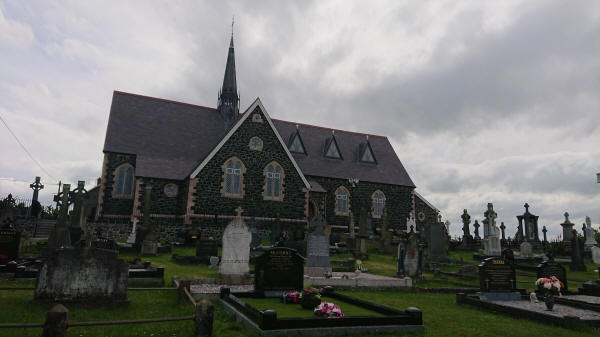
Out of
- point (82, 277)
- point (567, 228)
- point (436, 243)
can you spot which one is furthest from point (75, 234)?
point (567, 228)

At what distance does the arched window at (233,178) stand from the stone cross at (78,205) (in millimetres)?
8703

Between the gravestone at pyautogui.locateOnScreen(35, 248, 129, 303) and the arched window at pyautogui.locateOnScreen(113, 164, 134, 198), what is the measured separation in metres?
21.1

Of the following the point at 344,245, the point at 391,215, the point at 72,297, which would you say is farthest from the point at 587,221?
the point at 72,297

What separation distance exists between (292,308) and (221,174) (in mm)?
19242

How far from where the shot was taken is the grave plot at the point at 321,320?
651 cm

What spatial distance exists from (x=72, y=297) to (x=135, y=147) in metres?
22.8

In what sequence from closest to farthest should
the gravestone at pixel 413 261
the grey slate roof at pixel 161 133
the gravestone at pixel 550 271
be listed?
the gravestone at pixel 550 271, the gravestone at pixel 413 261, the grey slate roof at pixel 161 133

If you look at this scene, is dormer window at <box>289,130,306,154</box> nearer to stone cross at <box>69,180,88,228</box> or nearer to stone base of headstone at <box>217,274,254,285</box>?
stone cross at <box>69,180,88,228</box>

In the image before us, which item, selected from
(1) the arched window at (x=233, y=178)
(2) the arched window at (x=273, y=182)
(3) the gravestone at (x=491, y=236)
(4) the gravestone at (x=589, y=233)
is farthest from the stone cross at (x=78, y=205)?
(4) the gravestone at (x=589, y=233)

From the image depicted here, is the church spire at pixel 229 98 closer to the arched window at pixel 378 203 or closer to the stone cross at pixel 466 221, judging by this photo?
the arched window at pixel 378 203

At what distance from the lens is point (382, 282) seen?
12.6m

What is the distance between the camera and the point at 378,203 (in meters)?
35.3

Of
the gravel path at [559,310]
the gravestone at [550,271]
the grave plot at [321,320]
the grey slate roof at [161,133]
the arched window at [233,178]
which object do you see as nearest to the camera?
the grave plot at [321,320]

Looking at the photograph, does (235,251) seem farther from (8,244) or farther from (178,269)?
(8,244)
